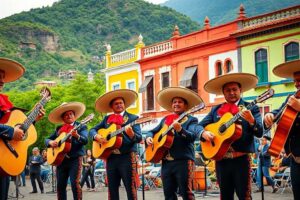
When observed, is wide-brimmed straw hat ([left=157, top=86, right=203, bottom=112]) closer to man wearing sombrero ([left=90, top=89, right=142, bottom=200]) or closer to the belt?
man wearing sombrero ([left=90, top=89, right=142, bottom=200])

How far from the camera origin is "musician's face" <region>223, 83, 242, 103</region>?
7871 millimetres

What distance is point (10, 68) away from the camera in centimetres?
858

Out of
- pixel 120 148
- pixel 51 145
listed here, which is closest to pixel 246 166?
pixel 120 148

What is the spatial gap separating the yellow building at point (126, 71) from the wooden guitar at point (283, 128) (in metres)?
31.3

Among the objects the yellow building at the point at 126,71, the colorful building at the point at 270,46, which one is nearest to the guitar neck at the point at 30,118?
the colorful building at the point at 270,46

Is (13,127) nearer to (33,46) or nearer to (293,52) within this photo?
(293,52)

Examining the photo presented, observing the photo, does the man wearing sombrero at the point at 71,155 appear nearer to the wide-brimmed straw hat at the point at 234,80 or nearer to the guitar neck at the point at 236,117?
the wide-brimmed straw hat at the point at 234,80

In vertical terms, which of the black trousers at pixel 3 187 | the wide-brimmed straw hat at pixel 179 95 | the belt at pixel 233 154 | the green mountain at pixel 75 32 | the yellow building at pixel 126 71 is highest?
the green mountain at pixel 75 32

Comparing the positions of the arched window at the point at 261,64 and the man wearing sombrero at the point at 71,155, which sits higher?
the arched window at the point at 261,64

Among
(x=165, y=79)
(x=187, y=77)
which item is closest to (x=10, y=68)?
(x=187, y=77)

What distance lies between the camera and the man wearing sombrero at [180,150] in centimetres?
845

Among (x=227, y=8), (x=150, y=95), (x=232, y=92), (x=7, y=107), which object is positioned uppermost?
(x=227, y=8)

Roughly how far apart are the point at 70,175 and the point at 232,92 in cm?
389

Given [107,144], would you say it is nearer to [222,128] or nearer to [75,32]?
[222,128]
